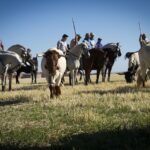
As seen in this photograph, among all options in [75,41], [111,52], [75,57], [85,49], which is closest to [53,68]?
[75,57]

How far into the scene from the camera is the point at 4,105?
13125 mm

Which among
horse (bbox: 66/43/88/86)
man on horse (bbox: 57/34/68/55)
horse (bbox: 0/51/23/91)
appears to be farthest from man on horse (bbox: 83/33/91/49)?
horse (bbox: 0/51/23/91)

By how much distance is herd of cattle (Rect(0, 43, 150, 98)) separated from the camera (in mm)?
14383

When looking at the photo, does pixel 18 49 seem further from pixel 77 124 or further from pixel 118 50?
pixel 77 124

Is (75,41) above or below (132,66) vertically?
above

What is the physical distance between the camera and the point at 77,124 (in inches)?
352

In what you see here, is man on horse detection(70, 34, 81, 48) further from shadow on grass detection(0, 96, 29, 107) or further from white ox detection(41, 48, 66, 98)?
shadow on grass detection(0, 96, 29, 107)

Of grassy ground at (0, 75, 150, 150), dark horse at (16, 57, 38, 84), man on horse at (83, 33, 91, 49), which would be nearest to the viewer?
grassy ground at (0, 75, 150, 150)

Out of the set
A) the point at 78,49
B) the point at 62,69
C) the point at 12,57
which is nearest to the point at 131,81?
the point at 78,49

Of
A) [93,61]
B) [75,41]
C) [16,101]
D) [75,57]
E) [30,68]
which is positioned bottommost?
[16,101]

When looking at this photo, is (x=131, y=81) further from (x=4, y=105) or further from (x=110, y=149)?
(x=110, y=149)

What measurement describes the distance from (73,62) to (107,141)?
14.2 metres

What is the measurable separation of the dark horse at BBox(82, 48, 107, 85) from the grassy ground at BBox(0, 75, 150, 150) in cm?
979

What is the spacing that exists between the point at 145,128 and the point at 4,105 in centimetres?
631
